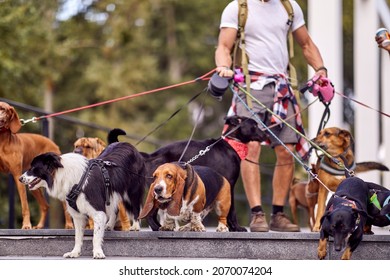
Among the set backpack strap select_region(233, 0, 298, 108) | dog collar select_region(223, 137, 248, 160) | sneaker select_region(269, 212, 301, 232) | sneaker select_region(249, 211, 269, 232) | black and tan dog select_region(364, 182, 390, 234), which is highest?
backpack strap select_region(233, 0, 298, 108)

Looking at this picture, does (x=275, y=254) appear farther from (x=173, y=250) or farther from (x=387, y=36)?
(x=387, y=36)

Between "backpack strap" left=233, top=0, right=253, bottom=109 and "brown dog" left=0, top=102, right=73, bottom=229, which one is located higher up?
"backpack strap" left=233, top=0, right=253, bottom=109

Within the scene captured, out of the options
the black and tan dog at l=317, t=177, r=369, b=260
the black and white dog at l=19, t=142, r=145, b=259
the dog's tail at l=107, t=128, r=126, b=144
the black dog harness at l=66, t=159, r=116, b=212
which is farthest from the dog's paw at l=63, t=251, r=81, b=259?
the black and tan dog at l=317, t=177, r=369, b=260

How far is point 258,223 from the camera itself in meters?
7.90

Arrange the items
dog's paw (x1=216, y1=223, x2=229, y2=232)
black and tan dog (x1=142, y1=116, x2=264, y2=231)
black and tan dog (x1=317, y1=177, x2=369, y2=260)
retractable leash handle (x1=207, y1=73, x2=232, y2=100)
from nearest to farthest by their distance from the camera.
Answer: black and tan dog (x1=317, y1=177, x2=369, y2=260) < dog's paw (x1=216, y1=223, x2=229, y2=232) < retractable leash handle (x1=207, y1=73, x2=232, y2=100) < black and tan dog (x1=142, y1=116, x2=264, y2=231)

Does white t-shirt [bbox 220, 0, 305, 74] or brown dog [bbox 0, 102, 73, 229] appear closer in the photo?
brown dog [bbox 0, 102, 73, 229]

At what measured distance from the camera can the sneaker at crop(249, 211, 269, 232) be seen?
7844mm

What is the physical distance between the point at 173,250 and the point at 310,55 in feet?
8.95

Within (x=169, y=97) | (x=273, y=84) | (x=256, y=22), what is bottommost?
(x=169, y=97)

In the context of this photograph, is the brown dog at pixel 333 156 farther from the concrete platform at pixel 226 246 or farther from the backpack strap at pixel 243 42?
the concrete platform at pixel 226 246

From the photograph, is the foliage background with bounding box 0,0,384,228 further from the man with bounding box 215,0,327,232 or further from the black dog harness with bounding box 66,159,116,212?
the black dog harness with bounding box 66,159,116,212

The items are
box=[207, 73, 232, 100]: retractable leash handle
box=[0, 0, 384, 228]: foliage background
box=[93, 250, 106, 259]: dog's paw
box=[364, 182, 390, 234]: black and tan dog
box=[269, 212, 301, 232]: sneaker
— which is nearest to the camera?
box=[93, 250, 106, 259]: dog's paw

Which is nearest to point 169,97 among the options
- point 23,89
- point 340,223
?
point 23,89
